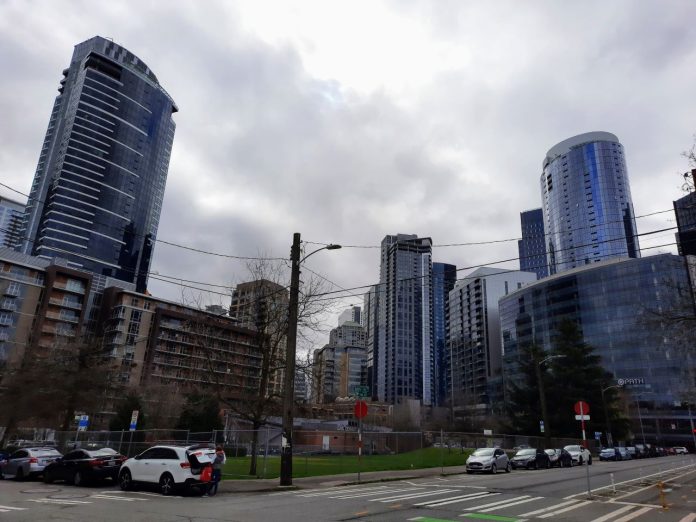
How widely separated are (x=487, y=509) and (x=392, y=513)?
2.77 meters

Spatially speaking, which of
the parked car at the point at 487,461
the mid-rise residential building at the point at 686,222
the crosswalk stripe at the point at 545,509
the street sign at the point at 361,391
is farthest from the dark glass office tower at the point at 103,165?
the crosswalk stripe at the point at 545,509

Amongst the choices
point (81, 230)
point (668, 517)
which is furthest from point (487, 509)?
point (81, 230)

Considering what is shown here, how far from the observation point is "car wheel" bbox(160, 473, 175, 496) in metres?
15.9

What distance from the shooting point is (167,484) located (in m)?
16.0

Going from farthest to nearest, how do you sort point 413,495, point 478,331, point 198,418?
point 478,331
point 198,418
point 413,495

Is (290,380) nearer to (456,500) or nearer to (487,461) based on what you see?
Result: (456,500)

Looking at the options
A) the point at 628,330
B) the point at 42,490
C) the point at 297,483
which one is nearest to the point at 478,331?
the point at 628,330

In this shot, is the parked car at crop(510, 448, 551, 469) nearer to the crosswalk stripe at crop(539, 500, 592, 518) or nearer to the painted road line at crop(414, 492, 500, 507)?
the painted road line at crop(414, 492, 500, 507)

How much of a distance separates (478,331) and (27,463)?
165 m

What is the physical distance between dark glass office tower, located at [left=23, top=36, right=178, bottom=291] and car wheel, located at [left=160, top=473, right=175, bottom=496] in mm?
141687

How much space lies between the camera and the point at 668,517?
11.7 meters

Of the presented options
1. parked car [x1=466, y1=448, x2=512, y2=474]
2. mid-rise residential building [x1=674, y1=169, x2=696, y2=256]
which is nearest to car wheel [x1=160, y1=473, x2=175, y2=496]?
parked car [x1=466, y1=448, x2=512, y2=474]

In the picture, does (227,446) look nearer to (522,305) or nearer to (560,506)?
(560,506)

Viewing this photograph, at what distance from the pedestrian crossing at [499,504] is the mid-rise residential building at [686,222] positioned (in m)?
9.46
